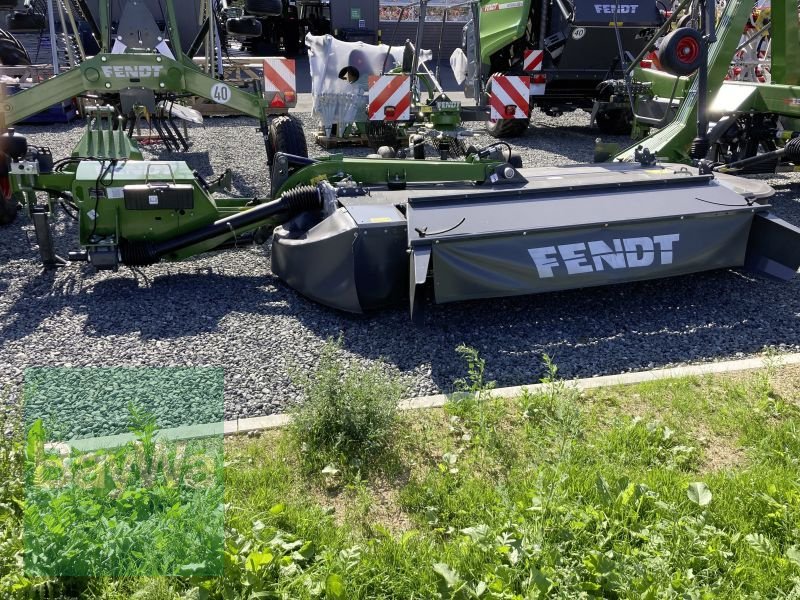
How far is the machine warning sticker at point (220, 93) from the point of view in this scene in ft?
21.8

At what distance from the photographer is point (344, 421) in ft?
10.3

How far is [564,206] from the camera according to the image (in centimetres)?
473

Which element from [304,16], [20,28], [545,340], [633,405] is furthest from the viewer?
[304,16]

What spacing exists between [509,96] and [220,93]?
4712 mm

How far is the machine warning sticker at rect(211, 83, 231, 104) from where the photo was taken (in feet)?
21.8

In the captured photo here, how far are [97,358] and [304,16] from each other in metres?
17.2

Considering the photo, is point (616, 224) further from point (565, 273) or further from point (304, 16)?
point (304, 16)

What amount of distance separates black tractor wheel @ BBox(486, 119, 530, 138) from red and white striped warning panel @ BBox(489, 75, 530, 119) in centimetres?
67

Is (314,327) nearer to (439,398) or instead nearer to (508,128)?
(439,398)

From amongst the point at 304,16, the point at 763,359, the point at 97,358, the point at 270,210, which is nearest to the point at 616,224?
the point at 763,359

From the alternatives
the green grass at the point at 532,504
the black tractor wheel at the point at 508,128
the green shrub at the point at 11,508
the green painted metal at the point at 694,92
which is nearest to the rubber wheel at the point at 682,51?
the green painted metal at the point at 694,92

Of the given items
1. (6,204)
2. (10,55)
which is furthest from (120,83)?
(10,55)

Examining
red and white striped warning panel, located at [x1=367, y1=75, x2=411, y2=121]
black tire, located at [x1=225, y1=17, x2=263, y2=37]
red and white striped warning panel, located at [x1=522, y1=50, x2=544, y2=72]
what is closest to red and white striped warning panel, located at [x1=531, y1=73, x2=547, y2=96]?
red and white striped warning panel, located at [x1=522, y1=50, x2=544, y2=72]

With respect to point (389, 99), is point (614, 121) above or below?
below
